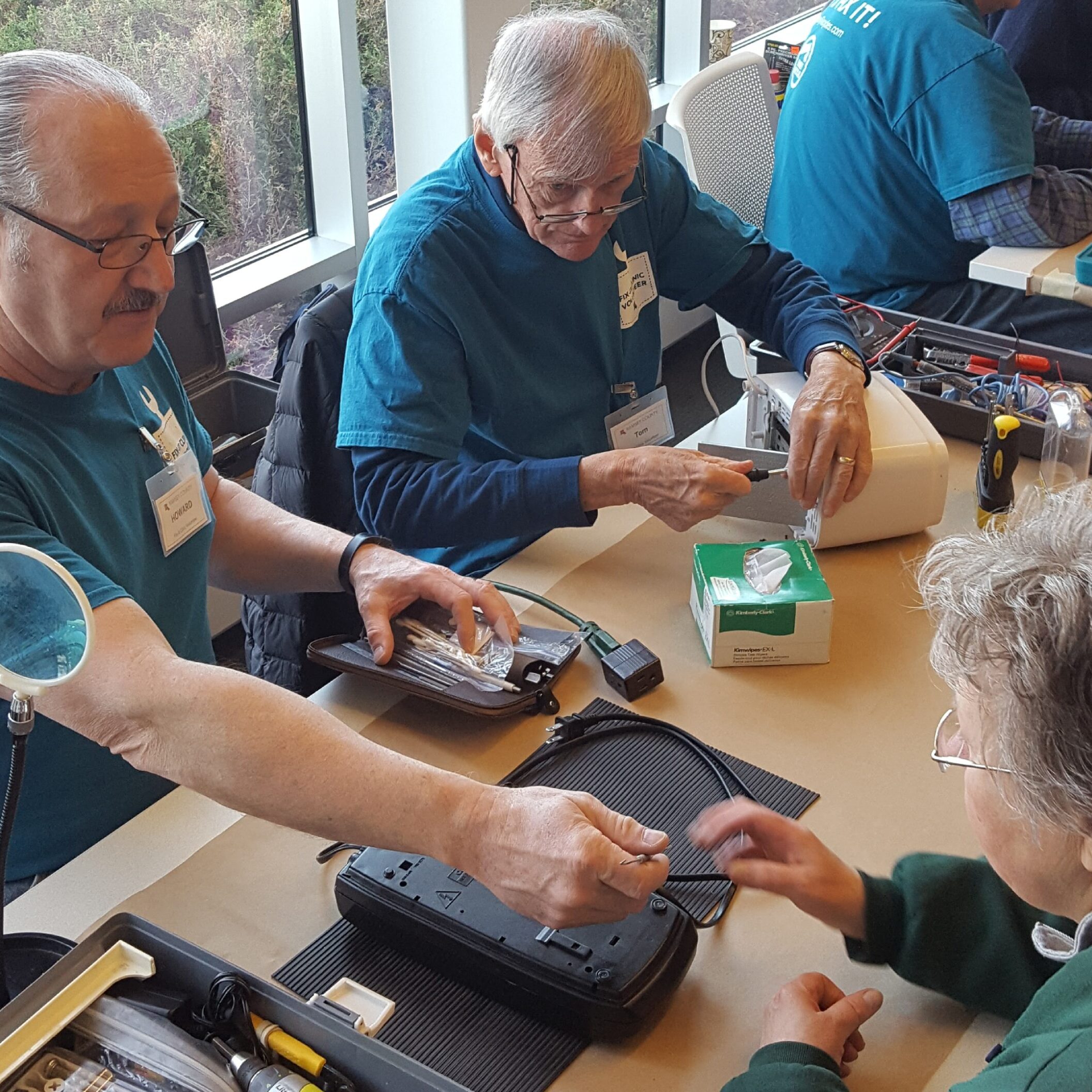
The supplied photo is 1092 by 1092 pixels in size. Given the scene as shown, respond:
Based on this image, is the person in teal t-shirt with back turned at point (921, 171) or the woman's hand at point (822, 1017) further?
→ the person in teal t-shirt with back turned at point (921, 171)

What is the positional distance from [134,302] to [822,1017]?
1002 millimetres

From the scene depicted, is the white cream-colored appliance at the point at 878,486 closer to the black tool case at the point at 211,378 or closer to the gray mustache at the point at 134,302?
the gray mustache at the point at 134,302

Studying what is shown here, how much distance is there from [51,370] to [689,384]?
330 centimetres

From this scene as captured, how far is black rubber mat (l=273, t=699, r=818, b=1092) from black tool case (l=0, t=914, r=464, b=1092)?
16 centimetres

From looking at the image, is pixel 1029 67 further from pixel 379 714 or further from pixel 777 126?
pixel 379 714

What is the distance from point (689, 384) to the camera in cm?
439

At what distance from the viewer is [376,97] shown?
3135 millimetres

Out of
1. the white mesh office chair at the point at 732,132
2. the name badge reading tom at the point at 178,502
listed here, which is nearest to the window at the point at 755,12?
the white mesh office chair at the point at 732,132

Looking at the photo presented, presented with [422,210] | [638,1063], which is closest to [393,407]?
[422,210]

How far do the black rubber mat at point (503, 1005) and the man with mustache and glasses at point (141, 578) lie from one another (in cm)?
11

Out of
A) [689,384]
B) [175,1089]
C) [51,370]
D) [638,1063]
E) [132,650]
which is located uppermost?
[51,370]

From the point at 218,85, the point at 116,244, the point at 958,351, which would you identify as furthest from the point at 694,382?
the point at 116,244

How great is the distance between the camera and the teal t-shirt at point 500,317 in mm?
1734

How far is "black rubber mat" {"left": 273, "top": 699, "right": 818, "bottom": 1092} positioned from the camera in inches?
39.7
